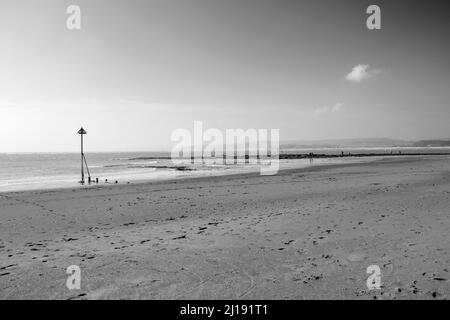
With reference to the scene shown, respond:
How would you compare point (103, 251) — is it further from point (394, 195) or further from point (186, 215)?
point (394, 195)

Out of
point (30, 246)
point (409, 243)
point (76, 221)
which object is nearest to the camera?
point (409, 243)

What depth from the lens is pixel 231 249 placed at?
8.38 metres

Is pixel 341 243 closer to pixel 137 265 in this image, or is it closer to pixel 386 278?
pixel 386 278

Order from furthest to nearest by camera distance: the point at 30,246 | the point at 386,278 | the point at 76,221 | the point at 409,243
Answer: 1. the point at 76,221
2. the point at 30,246
3. the point at 409,243
4. the point at 386,278

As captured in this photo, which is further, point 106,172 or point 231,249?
point 106,172

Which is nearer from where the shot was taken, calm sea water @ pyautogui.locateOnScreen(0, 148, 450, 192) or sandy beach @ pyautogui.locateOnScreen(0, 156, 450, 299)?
sandy beach @ pyautogui.locateOnScreen(0, 156, 450, 299)

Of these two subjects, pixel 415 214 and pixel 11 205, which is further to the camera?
pixel 11 205

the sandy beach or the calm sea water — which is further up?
the sandy beach

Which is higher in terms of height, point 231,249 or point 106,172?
point 231,249

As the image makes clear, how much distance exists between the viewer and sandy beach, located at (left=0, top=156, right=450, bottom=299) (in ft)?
19.6

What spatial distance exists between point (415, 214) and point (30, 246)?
43.4 ft

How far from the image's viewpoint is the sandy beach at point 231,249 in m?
5.98

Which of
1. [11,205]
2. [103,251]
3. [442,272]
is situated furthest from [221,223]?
[11,205]
